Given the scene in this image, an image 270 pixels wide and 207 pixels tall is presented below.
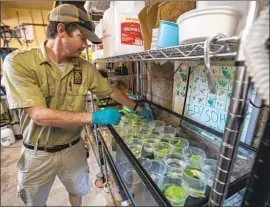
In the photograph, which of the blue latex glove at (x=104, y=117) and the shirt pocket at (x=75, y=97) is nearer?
the blue latex glove at (x=104, y=117)

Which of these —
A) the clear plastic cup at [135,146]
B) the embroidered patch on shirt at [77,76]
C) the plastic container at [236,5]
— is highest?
the plastic container at [236,5]

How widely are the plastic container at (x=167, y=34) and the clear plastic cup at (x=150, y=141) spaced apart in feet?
2.20

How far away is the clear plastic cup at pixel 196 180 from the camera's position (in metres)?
0.70

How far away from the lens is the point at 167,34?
0.65 meters

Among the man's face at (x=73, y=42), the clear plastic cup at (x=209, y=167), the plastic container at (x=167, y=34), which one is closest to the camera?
the plastic container at (x=167, y=34)

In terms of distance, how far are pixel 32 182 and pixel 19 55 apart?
3.28ft

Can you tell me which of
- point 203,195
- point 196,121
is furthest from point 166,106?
point 203,195

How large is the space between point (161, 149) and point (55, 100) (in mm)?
854

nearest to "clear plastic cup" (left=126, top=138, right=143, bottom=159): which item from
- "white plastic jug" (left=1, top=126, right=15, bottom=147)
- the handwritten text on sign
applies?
the handwritten text on sign

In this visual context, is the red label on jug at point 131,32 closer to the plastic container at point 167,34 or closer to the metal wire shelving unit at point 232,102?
the plastic container at point 167,34

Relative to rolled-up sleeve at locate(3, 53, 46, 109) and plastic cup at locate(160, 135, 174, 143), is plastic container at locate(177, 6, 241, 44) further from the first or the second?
rolled-up sleeve at locate(3, 53, 46, 109)

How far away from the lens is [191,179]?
2.47 ft

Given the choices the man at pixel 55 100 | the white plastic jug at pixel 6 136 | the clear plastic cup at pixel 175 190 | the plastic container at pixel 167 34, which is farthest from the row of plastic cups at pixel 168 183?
the white plastic jug at pixel 6 136

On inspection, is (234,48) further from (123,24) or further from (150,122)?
(150,122)
